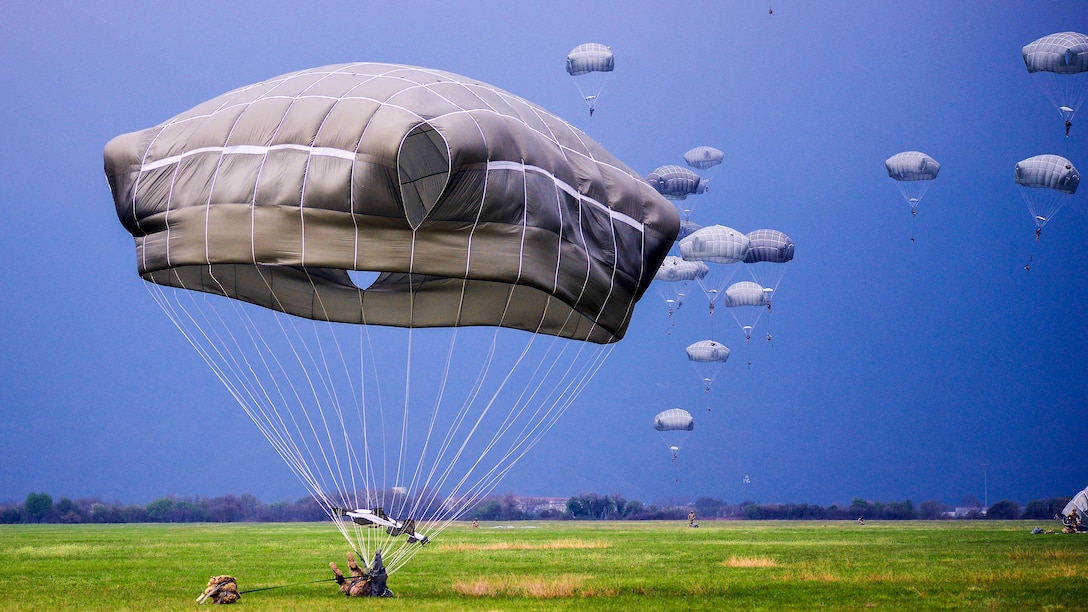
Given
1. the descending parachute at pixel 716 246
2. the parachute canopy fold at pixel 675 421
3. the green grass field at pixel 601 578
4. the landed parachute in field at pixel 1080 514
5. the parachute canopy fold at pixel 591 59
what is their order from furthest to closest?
the parachute canopy fold at pixel 675 421 < the parachute canopy fold at pixel 591 59 < the descending parachute at pixel 716 246 < the landed parachute in field at pixel 1080 514 < the green grass field at pixel 601 578

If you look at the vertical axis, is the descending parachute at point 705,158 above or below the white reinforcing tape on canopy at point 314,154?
above

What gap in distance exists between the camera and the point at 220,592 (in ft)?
58.5

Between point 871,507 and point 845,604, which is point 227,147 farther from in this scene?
point 871,507

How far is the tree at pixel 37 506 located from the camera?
129 metres

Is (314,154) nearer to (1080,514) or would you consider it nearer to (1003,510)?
(1080,514)

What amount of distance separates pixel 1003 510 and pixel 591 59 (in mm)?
94373

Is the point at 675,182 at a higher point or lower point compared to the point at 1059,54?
lower

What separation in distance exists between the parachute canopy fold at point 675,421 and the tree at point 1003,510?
66.5 metres

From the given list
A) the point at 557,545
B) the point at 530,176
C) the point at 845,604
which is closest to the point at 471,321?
the point at 530,176

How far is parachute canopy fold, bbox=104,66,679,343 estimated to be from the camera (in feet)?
45.7

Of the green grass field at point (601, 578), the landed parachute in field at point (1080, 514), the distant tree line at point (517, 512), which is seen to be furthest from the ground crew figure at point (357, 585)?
the distant tree line at point (517, 512)

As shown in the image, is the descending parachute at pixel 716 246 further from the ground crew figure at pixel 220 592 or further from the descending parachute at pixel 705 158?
the ground crew figure at pixel 220 592

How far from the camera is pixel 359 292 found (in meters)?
18.8

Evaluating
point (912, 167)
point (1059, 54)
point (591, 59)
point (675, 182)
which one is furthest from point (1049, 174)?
point (591, 59)
